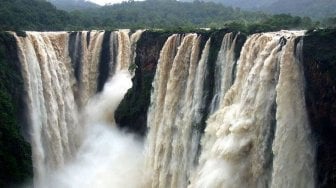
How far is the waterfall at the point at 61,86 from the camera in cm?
2312

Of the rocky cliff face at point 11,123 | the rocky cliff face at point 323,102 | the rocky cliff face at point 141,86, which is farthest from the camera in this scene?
the rocky cliff face at point 141,86

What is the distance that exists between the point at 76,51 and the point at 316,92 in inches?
632

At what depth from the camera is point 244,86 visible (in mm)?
16641

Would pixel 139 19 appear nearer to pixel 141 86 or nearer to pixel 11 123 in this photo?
pixel 141 86

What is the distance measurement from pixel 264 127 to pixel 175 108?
265 inches

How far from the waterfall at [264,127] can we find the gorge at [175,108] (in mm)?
29

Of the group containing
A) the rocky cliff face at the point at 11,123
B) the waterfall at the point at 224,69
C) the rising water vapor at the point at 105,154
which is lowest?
the rising water vapor at the point at 105,154

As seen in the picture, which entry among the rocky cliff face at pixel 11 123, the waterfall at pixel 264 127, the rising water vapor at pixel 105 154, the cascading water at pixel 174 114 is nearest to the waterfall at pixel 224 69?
the cascading water at pixel 174 114

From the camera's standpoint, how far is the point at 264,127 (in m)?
15.4

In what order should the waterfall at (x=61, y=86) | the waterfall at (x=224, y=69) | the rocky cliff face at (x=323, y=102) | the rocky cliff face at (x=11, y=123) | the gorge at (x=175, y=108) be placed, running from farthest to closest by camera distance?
the waterfall at (x=61, y=86), the rocky cliff face at (x=11, y=123), the waterfall at (x=224, y=69), the gorge at (x=175, y=108), the rocky cliff face at (x=323, y=102)

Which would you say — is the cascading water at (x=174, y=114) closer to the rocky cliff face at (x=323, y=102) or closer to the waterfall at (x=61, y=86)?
the waterfall at (x=61, y=86)

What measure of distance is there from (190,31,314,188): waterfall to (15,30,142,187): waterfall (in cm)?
853

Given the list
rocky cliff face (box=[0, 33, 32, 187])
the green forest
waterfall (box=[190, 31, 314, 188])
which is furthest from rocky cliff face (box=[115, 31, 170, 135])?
waterfall (box=[190, 31, 314, 188])

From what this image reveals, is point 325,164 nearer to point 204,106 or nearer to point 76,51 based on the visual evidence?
point 204,106
